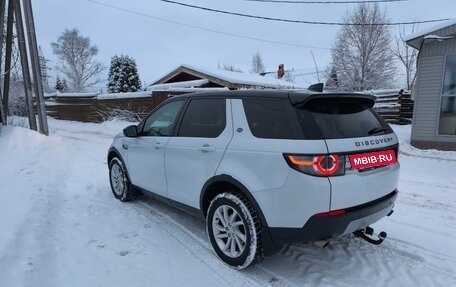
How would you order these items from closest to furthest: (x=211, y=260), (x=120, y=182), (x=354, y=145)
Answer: (x=354, y=145), (x=211, y=260), (x=120, y=182)

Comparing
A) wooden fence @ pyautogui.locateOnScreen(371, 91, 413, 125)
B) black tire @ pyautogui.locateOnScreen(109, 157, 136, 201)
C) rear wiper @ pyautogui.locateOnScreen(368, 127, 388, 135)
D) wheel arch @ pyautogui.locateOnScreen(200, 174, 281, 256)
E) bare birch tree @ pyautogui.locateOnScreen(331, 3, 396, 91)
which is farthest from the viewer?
bare birch tree @ pyautogui.locateOnScreen(331, 3, 396, 91)

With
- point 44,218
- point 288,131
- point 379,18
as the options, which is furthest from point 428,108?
point 379,18

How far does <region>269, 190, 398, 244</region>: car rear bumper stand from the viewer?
2.84m

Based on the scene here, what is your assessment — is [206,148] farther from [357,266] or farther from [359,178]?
[357,266]

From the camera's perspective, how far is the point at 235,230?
340 centimetres

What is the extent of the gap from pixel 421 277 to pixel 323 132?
1.72 m

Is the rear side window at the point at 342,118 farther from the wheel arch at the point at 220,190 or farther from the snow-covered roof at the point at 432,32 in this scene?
the snow-covered roof at the point at 432,32

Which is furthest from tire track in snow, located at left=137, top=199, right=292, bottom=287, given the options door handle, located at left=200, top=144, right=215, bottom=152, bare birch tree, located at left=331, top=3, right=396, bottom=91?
bare birch tree, located at left=331, top=3, right=396, bottom=91

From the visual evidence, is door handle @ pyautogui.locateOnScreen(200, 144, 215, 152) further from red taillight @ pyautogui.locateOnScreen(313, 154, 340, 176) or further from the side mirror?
the side mirror

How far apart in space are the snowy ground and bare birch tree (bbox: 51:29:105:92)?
44.8 meters

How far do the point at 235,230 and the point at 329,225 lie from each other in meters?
0.96

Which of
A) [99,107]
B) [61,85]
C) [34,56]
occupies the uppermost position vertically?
[34,56]

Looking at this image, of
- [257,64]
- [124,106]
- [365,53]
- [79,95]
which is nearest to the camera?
[124,106]

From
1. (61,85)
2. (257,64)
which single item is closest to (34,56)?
(61,85)
